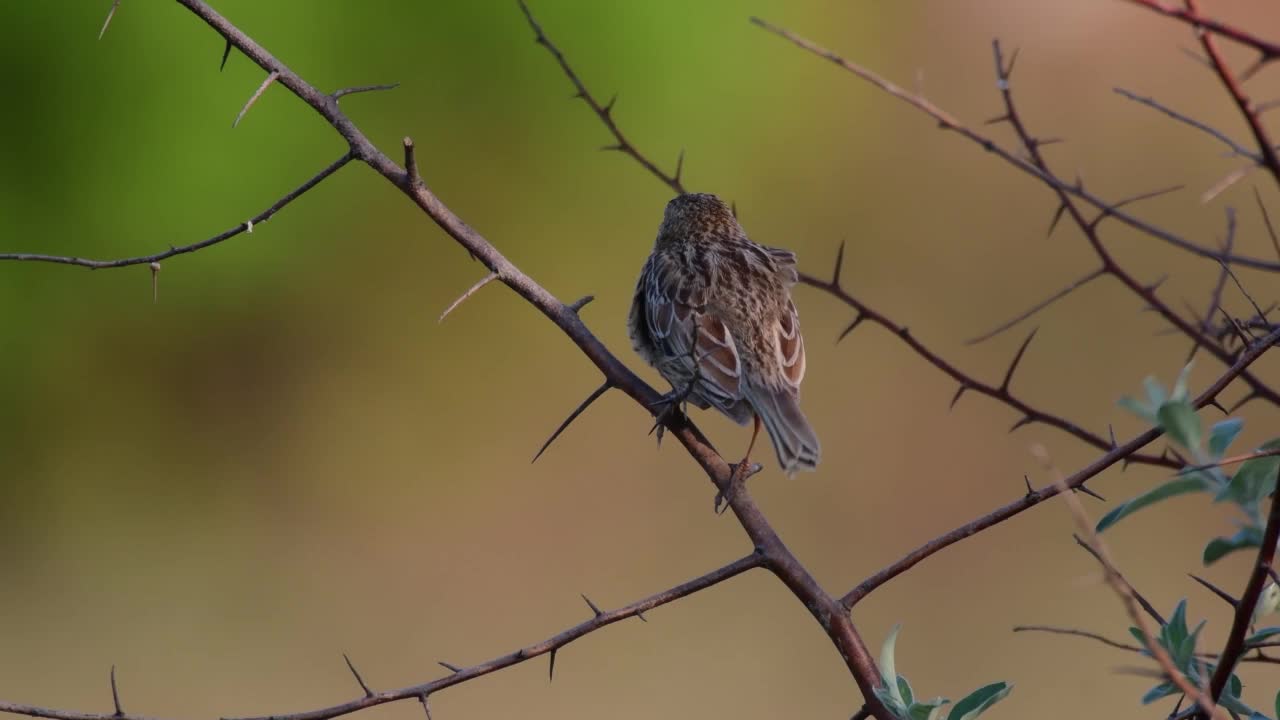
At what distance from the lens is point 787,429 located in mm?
2363

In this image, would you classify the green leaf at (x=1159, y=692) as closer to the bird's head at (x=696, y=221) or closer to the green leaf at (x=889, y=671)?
the green leaf at (x=889, y=671)

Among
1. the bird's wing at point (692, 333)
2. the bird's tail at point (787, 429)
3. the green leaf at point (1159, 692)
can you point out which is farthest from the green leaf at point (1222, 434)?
the bird's wing at point (692, 333)

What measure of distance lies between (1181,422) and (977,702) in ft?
1.14

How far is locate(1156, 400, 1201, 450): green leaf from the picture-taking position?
3.21 ft

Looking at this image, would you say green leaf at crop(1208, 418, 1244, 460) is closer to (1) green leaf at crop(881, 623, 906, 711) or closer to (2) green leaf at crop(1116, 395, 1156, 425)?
(2) green leaf at crop(1116, 395, 1156, 425)

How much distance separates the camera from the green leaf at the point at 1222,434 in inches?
39.8

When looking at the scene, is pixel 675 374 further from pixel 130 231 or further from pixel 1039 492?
pixel 130 231

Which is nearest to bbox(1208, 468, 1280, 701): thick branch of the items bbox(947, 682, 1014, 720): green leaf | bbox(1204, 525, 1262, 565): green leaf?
bbox(1204, 525, 1262, 565): green leaf

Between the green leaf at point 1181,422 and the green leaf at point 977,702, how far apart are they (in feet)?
0.99

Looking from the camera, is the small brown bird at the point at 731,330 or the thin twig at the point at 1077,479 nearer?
the thin twig at the point at 1077,479

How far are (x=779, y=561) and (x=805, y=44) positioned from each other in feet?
2.41

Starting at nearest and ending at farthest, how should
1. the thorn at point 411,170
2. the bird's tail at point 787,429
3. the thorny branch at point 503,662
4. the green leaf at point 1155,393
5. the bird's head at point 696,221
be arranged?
the green leaf at point 1155,393 → the thorny branch at point 503,662 → the thorn at point 411,170 → the bird's tail at point 787,429 → the bird's head at point 696,221

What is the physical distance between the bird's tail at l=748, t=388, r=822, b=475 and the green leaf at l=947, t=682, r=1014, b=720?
0.97 metres

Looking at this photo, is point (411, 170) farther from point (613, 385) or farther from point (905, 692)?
point (905, 692)
